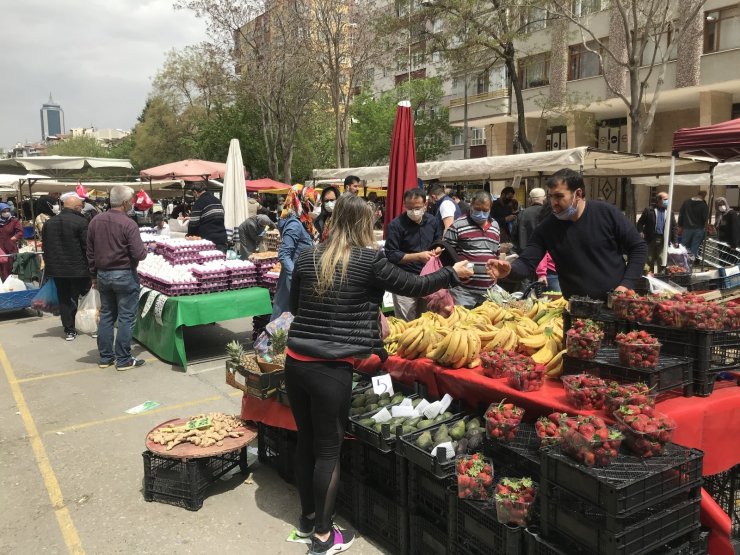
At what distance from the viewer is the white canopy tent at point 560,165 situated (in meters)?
10.5

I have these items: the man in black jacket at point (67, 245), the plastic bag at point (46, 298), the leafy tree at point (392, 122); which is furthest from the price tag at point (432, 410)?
the leafy tree at point (392, 122)

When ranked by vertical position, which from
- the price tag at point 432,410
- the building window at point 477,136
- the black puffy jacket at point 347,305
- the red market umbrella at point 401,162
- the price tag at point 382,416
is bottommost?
the price tag at point 382,416

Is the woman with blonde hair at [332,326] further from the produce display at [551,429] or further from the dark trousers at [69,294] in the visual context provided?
the dark trousers at [69,294]

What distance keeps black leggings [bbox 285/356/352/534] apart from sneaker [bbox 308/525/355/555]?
0.07m

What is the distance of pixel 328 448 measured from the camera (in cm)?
323

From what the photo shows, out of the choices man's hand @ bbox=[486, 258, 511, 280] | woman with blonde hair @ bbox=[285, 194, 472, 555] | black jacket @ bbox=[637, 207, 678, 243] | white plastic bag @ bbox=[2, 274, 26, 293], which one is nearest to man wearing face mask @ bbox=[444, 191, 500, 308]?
man's hand @ bbox=[486, 258, 511, 280]

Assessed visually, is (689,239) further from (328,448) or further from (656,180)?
(328,448)

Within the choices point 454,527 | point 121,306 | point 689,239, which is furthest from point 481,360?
point 689,239

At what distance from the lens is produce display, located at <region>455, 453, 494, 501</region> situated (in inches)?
111

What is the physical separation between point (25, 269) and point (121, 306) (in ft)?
26.1

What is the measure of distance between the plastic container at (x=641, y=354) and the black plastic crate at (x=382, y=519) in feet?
4.88

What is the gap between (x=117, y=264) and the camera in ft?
21.8

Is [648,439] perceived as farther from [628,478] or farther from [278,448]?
[278,448]

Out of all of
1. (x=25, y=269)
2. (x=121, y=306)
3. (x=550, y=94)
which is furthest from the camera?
(x=550, y=94)
